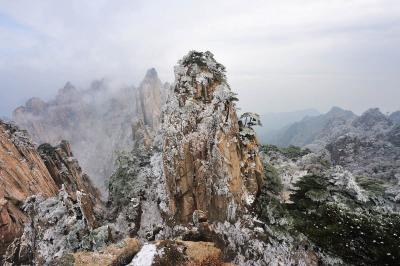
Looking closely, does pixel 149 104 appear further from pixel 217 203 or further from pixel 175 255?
pixel 175 255

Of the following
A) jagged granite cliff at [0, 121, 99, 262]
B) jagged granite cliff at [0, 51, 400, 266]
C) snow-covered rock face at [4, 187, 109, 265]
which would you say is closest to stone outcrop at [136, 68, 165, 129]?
jagged granite cliff at [0, 121, 99, 262]

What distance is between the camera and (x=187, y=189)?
38.1 metres

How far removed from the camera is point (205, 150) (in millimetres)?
37281

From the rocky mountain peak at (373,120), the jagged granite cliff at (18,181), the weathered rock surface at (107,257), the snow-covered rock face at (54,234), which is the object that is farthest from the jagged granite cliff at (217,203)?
the rocky mountain peak at (373,120)

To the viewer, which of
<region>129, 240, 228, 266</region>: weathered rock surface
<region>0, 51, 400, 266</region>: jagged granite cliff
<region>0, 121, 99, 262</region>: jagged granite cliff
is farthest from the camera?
<region>0, 121, 99, 262</region>: jagged granite cliff

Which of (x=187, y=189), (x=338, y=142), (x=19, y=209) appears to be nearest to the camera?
(x=19, y=209)

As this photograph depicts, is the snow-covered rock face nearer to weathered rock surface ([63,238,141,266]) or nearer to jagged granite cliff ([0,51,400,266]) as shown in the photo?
jagged granite cliff ([0,51,400,266])

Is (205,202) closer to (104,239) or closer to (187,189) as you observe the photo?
(187,189)

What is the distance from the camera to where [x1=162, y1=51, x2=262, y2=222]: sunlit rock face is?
117 ft

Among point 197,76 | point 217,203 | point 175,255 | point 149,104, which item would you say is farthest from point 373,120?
point 175,255

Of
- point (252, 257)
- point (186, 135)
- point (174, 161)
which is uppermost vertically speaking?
point (186, 135)

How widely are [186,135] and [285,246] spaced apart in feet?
51.5

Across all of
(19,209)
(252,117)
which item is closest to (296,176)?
(252,117)

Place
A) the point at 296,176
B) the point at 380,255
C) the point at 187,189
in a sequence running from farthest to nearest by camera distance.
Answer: the point at 296,176 < the point at 187,189 < the point at 380,255
